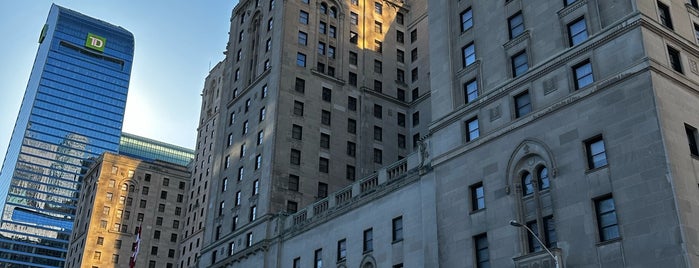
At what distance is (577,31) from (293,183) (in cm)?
3657

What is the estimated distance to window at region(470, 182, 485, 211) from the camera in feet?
139

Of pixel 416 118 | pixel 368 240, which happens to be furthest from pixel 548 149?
pixel 416 118

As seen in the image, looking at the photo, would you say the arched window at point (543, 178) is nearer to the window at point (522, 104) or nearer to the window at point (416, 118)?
the window at point (522, 104)

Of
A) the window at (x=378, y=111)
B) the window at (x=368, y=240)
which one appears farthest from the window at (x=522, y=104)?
the window at (x=378, y=111)

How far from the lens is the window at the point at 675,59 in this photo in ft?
123

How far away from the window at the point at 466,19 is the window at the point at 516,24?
415 centimetres

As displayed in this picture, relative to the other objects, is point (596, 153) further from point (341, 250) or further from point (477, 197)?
point (341, 250)

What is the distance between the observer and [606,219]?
3466 centimetres

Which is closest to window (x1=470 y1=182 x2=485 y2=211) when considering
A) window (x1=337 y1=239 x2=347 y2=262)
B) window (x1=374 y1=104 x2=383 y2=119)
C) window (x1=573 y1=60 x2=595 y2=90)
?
window (x1=573 y1=60 x2=595 y2=90)

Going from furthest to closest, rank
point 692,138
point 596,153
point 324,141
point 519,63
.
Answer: point 324,141
point 519,63
point 596,153
point 692,138

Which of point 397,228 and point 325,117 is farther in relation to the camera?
point 325,117

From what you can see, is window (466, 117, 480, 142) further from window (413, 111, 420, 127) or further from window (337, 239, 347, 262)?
window (413, 111, 420, 127)

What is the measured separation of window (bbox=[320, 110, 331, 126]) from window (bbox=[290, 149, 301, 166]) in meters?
5.62

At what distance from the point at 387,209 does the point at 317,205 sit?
34.0ft
